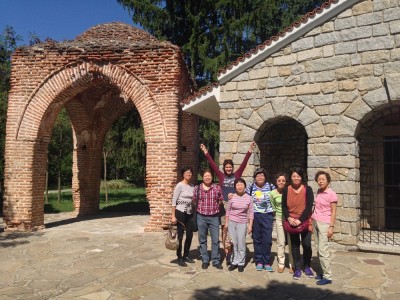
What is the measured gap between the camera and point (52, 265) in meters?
5.50

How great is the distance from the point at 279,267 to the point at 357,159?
2764 mm

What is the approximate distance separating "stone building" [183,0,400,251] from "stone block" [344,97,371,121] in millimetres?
17

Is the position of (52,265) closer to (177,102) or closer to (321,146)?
(177,102)

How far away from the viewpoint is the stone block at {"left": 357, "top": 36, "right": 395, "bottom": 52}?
6.16 metres

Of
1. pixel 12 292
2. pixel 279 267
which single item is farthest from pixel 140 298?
Result: pixel 279 267

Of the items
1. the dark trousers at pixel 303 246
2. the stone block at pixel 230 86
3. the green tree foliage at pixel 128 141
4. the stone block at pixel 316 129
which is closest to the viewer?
the dark trousers at pixel 303 246

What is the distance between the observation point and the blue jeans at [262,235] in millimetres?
5004

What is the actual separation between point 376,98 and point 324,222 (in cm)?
298

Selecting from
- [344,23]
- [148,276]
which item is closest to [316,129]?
[344,23]

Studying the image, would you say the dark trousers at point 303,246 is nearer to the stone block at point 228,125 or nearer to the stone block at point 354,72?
the stone block at point 228,125

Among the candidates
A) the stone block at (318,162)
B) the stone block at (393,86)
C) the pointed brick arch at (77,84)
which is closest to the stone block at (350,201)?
the stone block at (318,162)

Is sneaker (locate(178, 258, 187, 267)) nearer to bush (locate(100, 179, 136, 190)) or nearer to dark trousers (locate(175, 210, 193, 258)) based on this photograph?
dark trousers (locate(175, 210, 193, 258))

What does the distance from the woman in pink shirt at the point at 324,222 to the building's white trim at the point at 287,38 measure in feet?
11.6

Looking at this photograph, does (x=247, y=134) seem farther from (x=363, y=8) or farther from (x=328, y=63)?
Result: (x=363, y=8)
